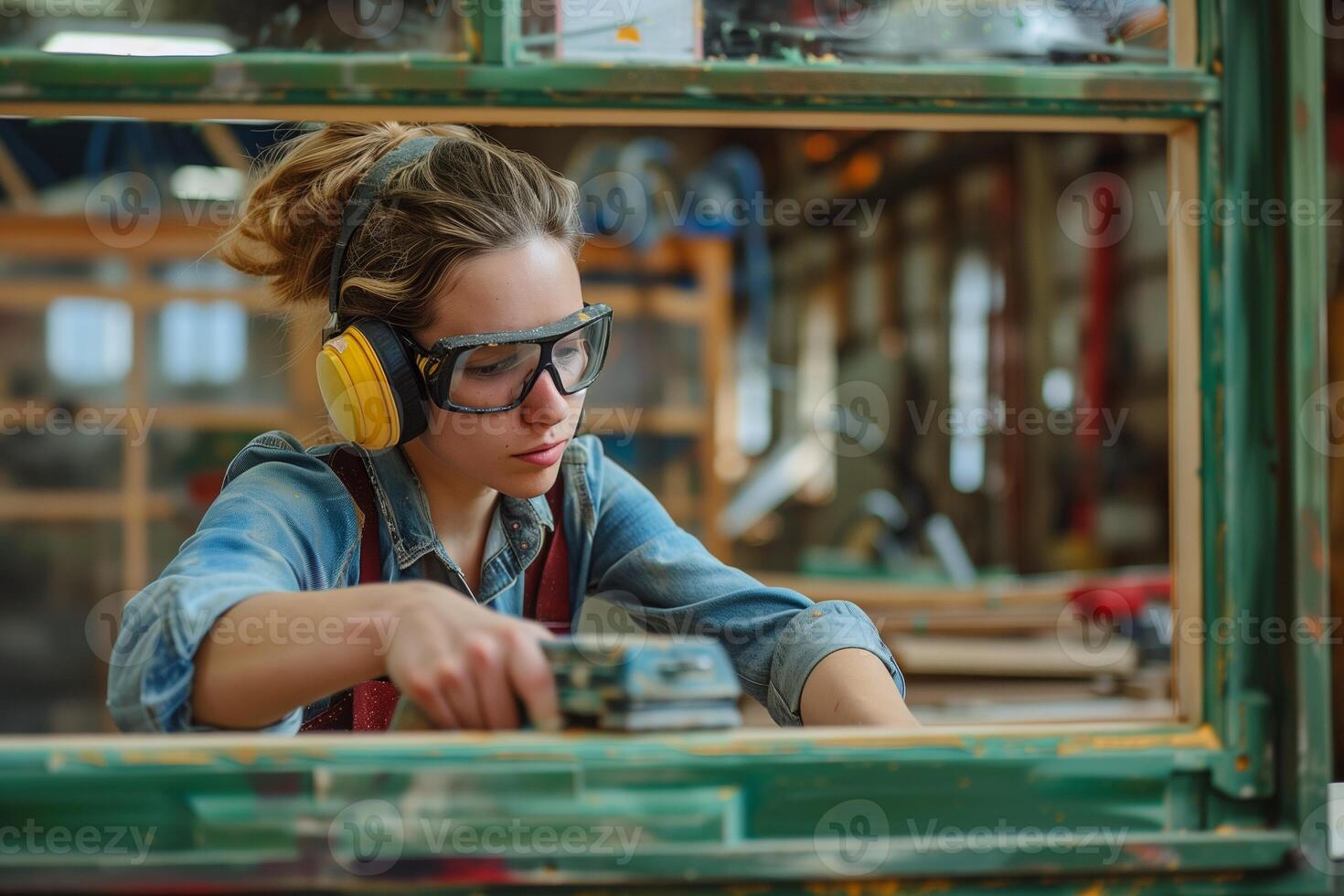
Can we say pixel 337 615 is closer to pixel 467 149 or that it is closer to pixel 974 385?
pixel 467 149

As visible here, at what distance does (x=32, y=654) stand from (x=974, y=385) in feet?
19.9

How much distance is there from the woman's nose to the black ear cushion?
0.11 metres

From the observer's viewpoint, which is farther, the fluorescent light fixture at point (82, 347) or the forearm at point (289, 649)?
the fluorescent light fixture at point (82, 347)

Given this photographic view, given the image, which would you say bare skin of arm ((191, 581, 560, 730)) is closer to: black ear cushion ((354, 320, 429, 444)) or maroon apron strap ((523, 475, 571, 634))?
black ear cushion ((354, 320, 429, 444))

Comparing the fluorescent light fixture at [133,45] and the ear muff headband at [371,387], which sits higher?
the fluorescent light fixture at [133,45]

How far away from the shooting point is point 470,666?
0.83 meters

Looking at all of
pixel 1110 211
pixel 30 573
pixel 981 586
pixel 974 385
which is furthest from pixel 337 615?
pixel 974 385

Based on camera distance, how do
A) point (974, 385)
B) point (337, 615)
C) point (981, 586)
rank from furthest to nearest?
point (974, 385), point (981, 586), point (337, 615)

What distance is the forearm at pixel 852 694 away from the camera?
1.12 m

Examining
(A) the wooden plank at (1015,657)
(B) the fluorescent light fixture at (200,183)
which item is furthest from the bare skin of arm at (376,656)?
(B) the fluorescent light fixture at (200,183)

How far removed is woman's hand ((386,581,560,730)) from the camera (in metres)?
0.83

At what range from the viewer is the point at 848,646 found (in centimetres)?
122

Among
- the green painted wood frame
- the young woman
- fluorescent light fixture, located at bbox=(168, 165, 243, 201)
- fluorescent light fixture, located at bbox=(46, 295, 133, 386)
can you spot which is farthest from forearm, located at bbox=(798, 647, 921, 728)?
fluorescent light fixture, located at bbox=(46, 295, 133, 386)

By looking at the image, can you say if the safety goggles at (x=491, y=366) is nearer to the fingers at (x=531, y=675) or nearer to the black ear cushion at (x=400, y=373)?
the black ear cushion at (x=400, y=373)
